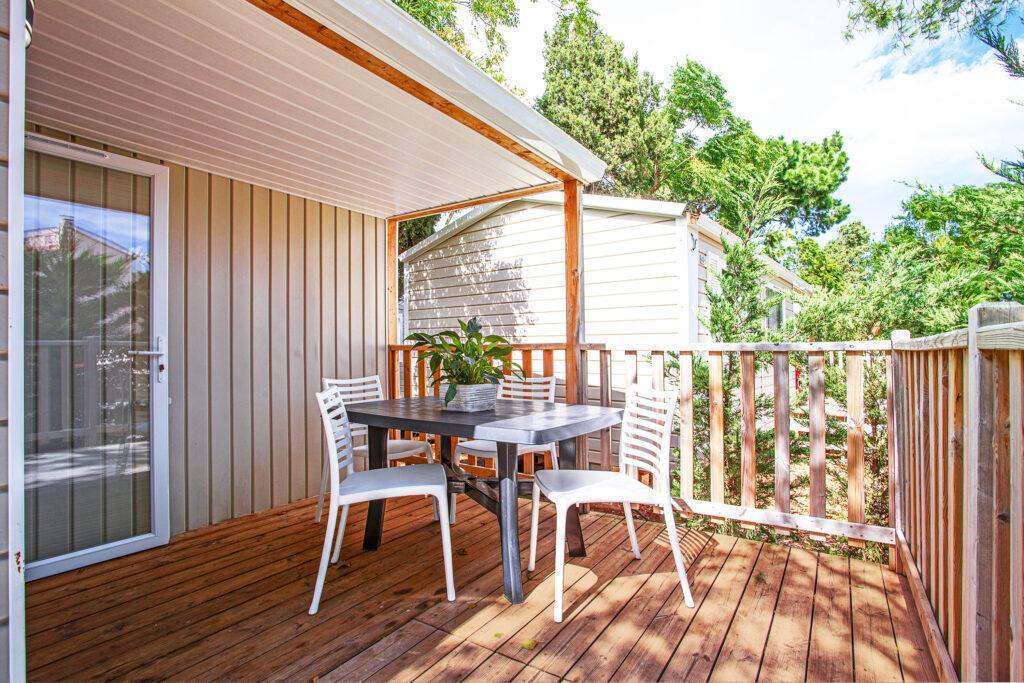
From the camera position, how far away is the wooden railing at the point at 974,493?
899 millimetres

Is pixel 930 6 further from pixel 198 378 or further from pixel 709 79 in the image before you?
pixel 709 79

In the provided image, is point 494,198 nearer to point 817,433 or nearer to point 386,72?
point 386,72

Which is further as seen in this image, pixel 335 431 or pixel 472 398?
pixel 472 398

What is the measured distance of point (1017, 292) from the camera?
3133 mm

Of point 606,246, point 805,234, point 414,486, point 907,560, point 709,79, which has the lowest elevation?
point 907,560

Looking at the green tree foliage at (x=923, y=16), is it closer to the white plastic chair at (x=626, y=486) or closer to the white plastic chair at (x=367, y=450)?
the white plastic chair at (x=626, y=486)

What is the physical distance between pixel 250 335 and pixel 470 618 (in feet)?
8.24

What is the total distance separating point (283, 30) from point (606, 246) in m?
3.88

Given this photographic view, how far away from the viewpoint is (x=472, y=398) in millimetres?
2568

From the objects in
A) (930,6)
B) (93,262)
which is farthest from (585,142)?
(93,262)

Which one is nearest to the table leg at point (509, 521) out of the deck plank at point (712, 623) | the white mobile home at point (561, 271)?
the deck plank at point (712, 623)

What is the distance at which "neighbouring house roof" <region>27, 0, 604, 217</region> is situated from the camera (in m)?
1.85

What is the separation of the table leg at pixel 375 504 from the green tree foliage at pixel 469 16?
6.31 m

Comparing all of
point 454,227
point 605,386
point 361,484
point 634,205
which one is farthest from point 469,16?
point 361,484
